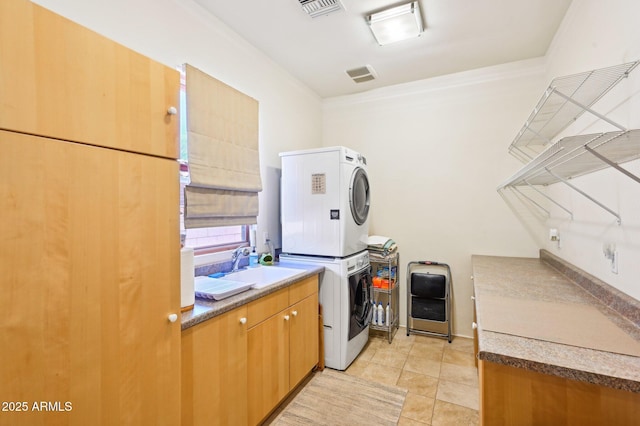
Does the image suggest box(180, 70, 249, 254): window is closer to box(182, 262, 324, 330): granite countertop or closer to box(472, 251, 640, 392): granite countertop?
box(182, 262, 324, 330): granite countertop

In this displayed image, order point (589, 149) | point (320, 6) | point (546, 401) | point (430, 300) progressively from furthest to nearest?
point (430, 300), point (320, 6), point (589, 149), point (546, 401)

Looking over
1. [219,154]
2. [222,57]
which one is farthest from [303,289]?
[222,57]

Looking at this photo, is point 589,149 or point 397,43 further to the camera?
point 397,43

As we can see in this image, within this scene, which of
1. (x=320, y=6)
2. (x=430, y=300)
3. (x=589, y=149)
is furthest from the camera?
(x=430, y=300)

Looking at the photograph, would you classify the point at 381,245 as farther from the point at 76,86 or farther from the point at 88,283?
the point at 76,86

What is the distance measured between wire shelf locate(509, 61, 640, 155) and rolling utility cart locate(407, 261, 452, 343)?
161 centimetres

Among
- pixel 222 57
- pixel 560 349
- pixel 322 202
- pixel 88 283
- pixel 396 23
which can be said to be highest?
pixel 396 23

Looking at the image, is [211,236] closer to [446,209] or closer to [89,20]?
[89,20]

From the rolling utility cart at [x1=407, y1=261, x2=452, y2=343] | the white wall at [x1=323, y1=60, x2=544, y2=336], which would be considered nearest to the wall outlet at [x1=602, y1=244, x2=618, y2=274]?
the white wall at [x1=323, y1=60, x2=544, y2=336]

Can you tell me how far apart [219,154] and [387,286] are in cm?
213

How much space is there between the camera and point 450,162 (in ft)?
10.7

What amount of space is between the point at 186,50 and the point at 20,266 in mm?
1794

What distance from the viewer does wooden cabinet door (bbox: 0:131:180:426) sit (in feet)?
2.67

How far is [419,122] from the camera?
3385 mm
